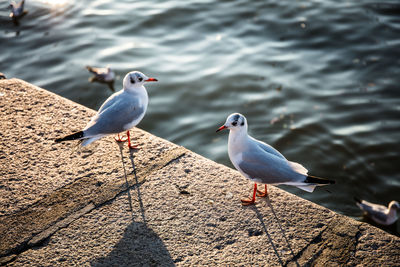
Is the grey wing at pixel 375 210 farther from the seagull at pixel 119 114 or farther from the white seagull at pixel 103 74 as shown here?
the white seagull at pixel 103 74

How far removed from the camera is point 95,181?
12.0 ft

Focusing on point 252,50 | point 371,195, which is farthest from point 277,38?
point 371,195

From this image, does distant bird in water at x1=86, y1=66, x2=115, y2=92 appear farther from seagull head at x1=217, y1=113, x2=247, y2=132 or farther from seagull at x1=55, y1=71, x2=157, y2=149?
seagull head at x1=217, y1=113, x2=247, y2=132

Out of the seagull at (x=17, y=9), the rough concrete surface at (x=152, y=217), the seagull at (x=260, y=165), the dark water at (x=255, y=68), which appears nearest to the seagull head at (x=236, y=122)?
the seagull at (x=260, y=165)

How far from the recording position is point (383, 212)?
5.51m

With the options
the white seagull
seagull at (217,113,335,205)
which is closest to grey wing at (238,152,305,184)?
seagull at (217,113,335,205)

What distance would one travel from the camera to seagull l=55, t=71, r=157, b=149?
3957mm

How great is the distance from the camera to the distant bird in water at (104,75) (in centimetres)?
780

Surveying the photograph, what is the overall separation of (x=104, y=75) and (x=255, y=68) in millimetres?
2889

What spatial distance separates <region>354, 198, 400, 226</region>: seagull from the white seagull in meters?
4.88

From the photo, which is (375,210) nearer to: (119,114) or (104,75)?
(119,114)

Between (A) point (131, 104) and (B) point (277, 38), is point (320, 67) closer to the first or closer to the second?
(B) point (277, 38)

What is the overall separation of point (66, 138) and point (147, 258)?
1.42m

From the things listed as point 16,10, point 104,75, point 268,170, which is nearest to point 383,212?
point 268,170
